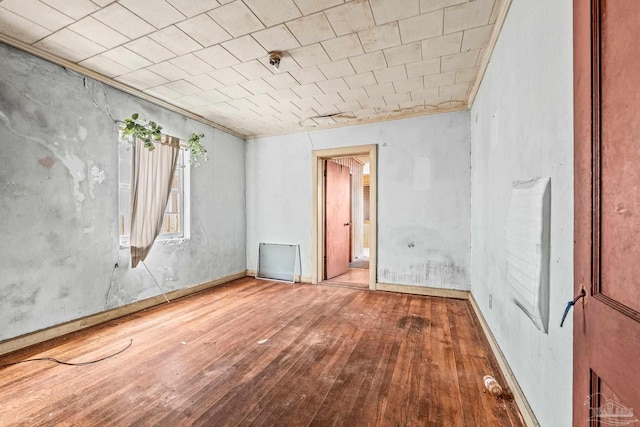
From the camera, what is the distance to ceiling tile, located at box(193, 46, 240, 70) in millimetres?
2451

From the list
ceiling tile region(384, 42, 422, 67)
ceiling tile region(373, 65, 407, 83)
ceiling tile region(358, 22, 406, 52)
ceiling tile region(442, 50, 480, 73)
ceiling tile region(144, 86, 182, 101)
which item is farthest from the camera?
ceiling tile region(144, 86, 182, 101)

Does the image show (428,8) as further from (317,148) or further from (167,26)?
(317,148)

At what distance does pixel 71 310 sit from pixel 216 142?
2901mm

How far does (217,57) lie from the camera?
2.56 metres

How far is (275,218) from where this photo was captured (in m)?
4.94

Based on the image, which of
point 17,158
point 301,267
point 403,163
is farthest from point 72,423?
point 403,163

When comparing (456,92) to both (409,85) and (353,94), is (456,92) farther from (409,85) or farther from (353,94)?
(353,94)

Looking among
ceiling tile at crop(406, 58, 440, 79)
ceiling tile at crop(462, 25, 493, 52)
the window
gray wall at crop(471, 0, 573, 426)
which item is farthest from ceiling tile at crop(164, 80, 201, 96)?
gray wall at crop(471, 0, 573, 426)

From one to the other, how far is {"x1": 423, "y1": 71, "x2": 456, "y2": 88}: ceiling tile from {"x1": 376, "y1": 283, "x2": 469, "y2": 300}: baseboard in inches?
105

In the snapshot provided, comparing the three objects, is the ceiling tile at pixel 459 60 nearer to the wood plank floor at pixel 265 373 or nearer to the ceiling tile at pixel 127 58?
the wood plank floor at pixel 265 373

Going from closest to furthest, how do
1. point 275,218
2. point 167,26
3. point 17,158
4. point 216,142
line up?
point 167,26 → point 17,158 → point 216,142 → point 275,218

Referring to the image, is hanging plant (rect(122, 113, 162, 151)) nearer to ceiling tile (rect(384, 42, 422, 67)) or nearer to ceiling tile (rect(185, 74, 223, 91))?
ceiling tile (rect(185, 74, 223, 91))

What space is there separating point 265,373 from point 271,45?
2.68 m

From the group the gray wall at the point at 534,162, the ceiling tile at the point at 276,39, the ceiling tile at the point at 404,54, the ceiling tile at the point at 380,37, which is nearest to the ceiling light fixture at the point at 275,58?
the ceiling tile at the point at 276,39
